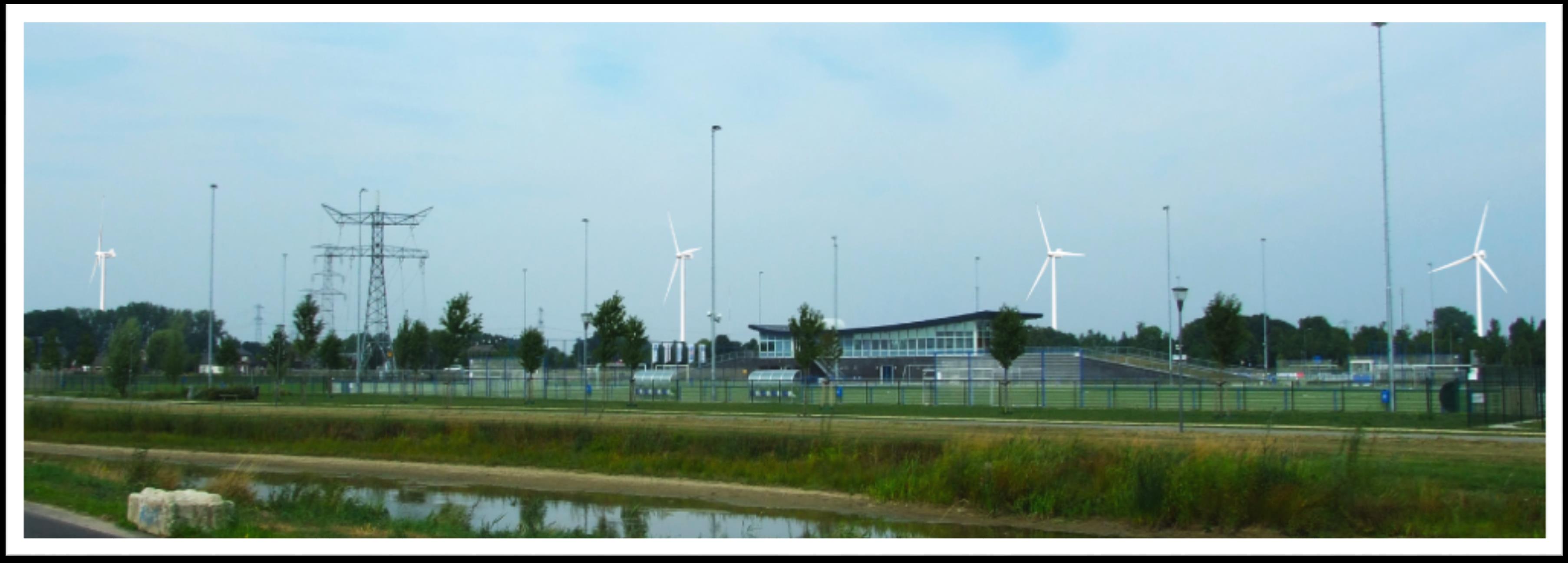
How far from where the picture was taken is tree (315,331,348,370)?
269 feet

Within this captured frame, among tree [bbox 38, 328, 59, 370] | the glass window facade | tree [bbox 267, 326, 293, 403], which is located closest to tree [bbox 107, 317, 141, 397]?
tree [bbox 267, 326, 293, 403]

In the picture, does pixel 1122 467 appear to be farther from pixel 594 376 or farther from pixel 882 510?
pixel 594 376

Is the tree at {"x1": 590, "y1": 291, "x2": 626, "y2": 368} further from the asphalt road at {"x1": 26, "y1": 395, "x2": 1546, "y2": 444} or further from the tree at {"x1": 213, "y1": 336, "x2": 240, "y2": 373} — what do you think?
the tree at {"x1": 213, "y1": 336, "x2": 240, "y2": 373}

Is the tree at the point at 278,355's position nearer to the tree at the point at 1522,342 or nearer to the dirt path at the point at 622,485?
the dirt path at the point at 622,485

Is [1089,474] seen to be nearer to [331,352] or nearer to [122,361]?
[122,361]

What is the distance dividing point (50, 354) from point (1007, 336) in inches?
2589

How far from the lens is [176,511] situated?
1580 cm

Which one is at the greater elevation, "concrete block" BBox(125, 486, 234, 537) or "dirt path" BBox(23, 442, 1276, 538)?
"concrete block" BBox(125, 486, 234, 537)

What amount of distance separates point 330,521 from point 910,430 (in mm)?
17043

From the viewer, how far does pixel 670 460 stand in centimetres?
3062

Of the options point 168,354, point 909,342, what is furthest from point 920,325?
point 168,354

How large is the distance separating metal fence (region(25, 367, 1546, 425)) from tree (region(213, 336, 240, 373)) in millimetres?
2135

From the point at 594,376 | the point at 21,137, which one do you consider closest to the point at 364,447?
the point at 21,137

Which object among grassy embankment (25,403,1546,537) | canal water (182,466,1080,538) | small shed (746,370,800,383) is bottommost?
canal water (182,466,1080,538)
